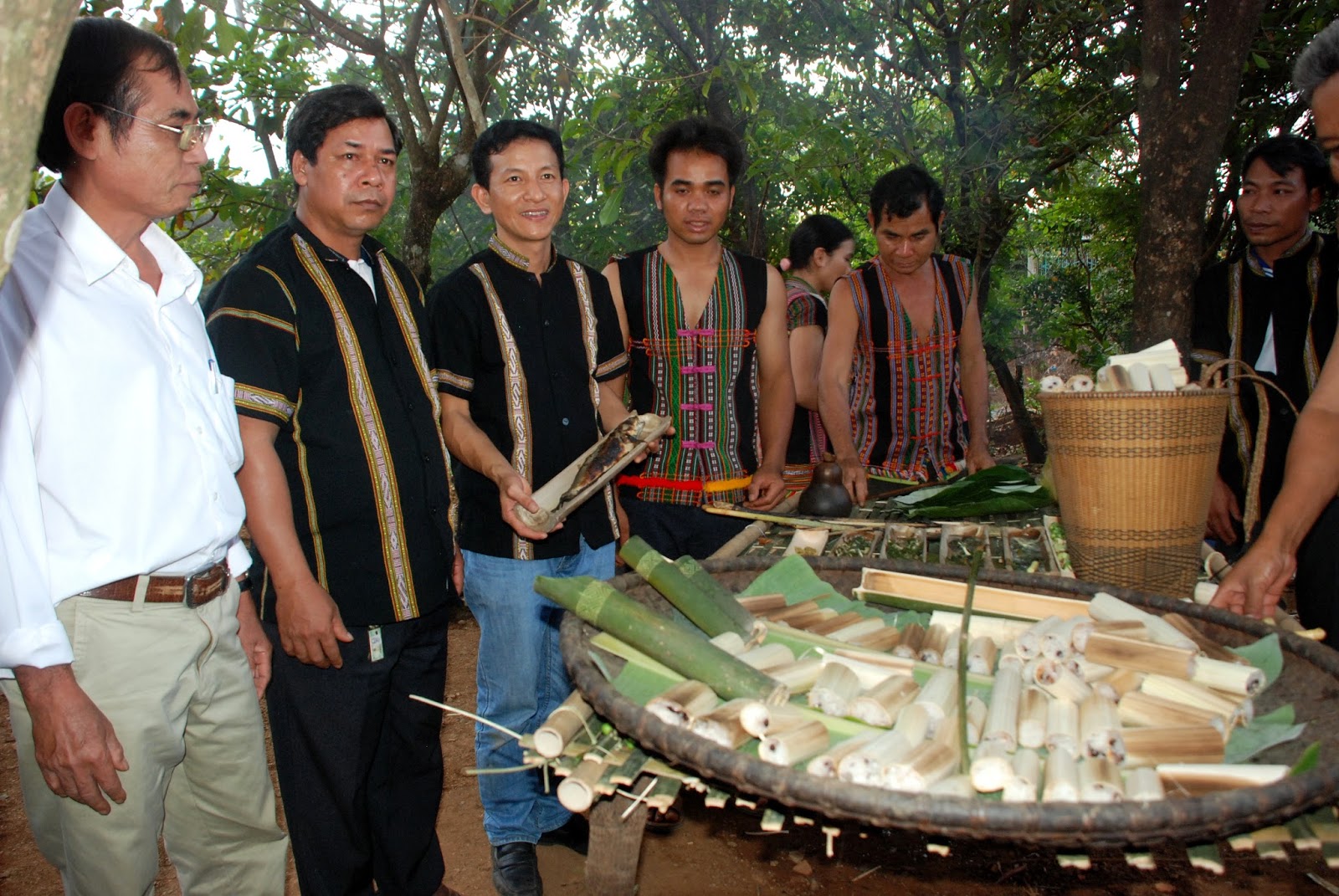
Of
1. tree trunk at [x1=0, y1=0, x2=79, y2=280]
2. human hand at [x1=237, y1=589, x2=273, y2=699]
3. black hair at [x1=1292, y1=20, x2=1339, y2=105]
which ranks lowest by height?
human hand at [x1=237, y1=589, x2=273, y2=699]

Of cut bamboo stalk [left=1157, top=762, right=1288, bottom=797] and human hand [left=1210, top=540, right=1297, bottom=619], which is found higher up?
human hand [left=1210, top=540, right=1297, bottom=619]

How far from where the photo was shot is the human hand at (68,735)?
1683 millimetres

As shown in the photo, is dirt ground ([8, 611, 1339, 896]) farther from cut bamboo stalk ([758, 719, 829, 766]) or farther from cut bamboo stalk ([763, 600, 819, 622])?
cut bamboo stalk ([758, 719, 829, 766])

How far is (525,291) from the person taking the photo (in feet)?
9.39

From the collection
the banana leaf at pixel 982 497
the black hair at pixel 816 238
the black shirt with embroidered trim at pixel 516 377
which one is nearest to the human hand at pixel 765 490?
the banana leaf at pixel 982 497

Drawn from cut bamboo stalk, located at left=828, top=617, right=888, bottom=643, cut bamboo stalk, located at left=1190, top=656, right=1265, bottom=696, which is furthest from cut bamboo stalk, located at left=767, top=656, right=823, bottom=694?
cut bamboo stalk, located at left=1190, top=656, right=1265, bottom=696

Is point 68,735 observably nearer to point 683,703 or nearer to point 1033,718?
point 683,703

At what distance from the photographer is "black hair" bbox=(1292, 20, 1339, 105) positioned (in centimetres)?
199

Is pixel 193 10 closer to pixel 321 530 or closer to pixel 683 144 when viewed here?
pixel 683 144

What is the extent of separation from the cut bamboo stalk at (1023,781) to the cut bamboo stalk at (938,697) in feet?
0.45

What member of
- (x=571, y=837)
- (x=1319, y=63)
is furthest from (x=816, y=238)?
(x=571, y=837)

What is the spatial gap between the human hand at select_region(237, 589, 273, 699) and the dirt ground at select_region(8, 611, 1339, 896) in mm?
1014

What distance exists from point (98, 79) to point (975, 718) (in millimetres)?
2002

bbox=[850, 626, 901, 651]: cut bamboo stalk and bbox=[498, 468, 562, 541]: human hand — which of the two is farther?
bbox=[498, 468, 562, 541]: human hand
